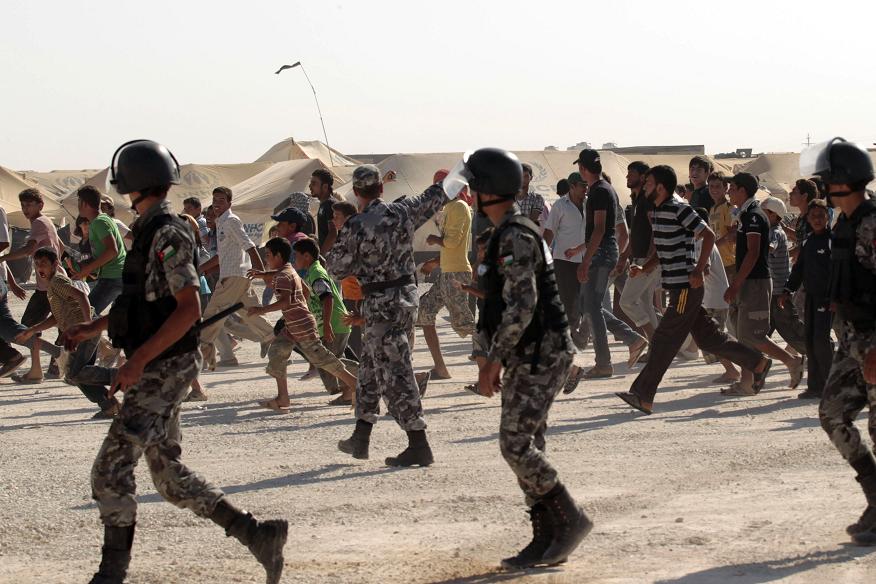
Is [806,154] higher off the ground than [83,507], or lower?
higher

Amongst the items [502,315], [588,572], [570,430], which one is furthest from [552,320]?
[570,430]

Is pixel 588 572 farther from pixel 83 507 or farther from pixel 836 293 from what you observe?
pixel 83 507

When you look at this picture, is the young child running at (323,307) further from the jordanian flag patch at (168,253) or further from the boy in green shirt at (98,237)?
the jordanian flag patch at (168,253)

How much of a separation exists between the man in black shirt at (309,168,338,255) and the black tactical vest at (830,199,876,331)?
6064mm

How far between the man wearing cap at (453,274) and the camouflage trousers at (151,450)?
6697 mm

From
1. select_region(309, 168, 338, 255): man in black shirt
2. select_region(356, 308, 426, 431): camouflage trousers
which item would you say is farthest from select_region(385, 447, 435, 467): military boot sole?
select_region(309, 168, 338, 255): man in black shirt

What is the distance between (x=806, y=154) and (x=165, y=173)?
285cm

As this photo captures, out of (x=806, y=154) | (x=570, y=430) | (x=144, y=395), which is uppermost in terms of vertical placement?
(x=806, y=154)

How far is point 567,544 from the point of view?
571cm

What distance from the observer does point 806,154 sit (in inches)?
245

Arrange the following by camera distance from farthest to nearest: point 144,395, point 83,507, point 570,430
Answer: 1. point 570,430
2. point 83,507
3. point 144,395

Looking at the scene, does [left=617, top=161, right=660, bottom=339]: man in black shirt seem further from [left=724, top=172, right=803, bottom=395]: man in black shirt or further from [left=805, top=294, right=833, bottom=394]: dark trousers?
[left=805, top=294, right=833, bottom=394]: dark trousers

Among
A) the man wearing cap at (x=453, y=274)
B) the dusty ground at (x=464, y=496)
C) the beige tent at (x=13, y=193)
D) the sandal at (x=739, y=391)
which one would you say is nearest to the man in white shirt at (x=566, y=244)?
the man wearing cap at (x=453, y=274)

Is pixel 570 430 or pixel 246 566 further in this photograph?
pixel 570 430
